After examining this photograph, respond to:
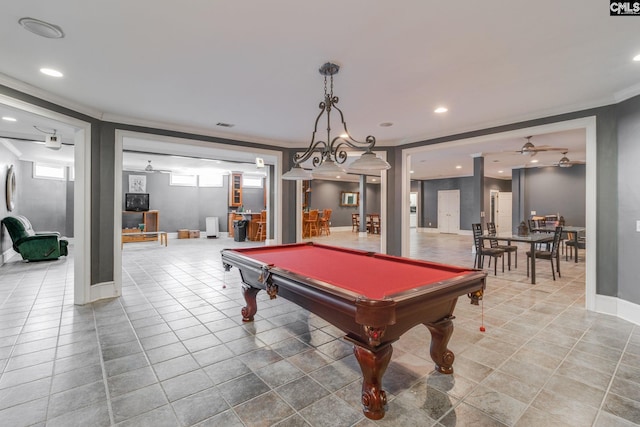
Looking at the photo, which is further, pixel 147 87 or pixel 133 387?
pixel 147 87

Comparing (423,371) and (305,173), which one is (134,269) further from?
(423,371)

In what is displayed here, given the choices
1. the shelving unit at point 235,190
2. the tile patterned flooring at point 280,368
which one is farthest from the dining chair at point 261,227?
the tile patterned flooring at point 280,368

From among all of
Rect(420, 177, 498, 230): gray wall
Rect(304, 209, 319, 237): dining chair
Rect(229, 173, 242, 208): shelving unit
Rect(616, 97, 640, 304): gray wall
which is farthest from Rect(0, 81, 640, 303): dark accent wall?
Rect(420, 177, 498, 230): gray wall

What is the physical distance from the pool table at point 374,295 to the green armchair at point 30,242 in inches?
248

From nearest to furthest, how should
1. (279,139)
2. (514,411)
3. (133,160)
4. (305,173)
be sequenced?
(514,411) < (305,173) < (279,139) < (133,160)

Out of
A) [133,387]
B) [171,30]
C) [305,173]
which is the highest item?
[171,30]

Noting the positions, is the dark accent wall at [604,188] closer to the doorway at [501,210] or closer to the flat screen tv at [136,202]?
the flat screen tv at [136,202]

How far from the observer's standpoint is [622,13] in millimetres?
1980

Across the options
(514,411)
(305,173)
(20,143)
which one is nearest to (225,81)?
(305,173)

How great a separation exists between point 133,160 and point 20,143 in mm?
2606

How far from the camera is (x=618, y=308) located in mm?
3496

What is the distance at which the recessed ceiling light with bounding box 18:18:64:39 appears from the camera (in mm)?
2030

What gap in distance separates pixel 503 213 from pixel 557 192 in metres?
4.03

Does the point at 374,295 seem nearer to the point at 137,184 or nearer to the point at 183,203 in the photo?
the point at 183,203
